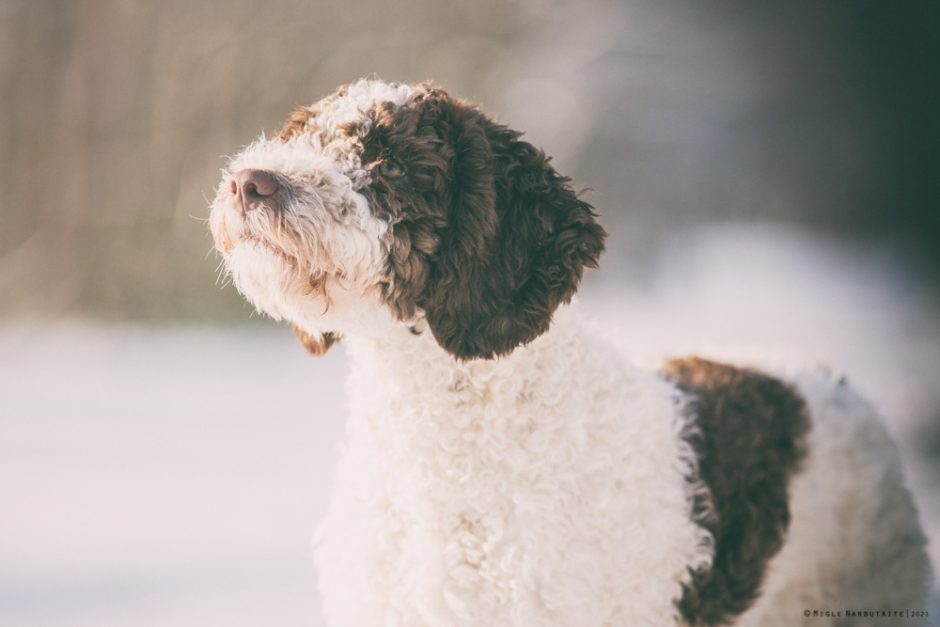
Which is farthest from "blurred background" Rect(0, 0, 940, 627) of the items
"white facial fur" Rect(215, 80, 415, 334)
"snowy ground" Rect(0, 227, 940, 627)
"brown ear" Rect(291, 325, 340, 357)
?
"white facial fur" Rect(215, 80, 415, 334)

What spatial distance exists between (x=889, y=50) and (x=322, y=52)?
7909 millimetres

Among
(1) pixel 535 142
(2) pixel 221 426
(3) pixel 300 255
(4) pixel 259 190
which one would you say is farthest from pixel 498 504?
(1) pixel 535 142

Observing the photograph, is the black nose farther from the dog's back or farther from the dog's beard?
the dog's back

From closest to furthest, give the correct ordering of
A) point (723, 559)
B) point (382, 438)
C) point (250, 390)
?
point (382, 438)
point (723, 559)
point (250, 390)

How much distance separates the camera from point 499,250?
7.28 ft

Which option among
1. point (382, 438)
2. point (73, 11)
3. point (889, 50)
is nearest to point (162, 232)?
point (73, 11)

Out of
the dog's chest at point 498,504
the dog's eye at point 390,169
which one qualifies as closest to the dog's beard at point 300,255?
the dog's eye at point 390,169

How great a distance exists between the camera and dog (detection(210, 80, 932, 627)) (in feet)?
6.98

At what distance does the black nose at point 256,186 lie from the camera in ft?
6.56

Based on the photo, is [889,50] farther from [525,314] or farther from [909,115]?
[525,314]

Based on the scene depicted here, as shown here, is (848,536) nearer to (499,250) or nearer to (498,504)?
(498,504)

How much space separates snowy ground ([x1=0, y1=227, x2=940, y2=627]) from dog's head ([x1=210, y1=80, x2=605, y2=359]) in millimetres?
1390

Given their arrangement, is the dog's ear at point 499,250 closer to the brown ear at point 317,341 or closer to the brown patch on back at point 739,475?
the brown ear at point 317,341

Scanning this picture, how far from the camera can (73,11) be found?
1241cm
